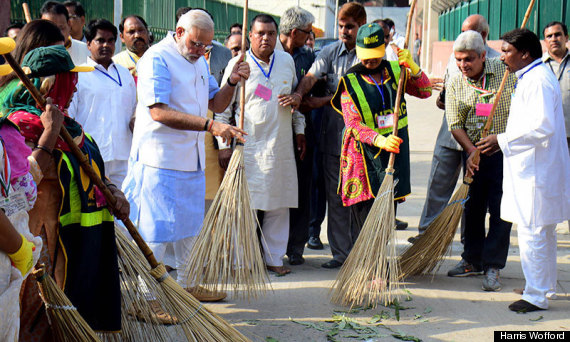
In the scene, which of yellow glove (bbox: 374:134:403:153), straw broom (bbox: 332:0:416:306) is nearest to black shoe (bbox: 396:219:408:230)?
straw broom (bbox: 332:0:416:306)

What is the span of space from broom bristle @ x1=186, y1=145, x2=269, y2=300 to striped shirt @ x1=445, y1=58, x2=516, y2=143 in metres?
1.73

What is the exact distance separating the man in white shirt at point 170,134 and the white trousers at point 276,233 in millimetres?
1080

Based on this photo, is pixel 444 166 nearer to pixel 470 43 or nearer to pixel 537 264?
pixel 470 43

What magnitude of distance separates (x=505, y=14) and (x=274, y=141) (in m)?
13.9

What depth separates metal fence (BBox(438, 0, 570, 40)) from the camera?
12.7m

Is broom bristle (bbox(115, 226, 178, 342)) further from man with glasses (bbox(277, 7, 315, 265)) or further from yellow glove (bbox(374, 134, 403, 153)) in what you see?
man with glasses (bbox(277, 7, 315, 265))

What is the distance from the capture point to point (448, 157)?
5.84 m

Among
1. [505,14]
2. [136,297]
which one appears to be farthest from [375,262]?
[505,14]

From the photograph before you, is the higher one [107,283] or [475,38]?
[475,38]

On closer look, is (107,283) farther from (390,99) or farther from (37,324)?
(390,99)

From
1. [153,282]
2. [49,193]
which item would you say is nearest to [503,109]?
[153,282]

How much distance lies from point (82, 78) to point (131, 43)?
1026 mm

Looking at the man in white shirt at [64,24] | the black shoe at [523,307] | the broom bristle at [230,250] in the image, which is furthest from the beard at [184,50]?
the black shoe at [523,307]

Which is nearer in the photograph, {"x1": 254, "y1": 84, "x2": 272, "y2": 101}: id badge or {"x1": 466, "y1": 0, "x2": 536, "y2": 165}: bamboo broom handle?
{"x1": 466, "y1": 0, "x2": 536, "y2": 165}: bamboo broom handle
